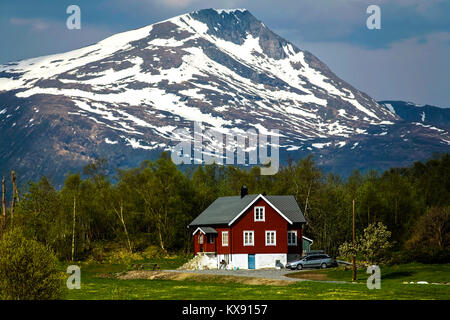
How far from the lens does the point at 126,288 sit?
185ft

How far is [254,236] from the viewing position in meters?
83.9

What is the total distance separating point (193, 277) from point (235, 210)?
18.7 m

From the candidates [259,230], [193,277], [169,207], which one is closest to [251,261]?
[259,230]

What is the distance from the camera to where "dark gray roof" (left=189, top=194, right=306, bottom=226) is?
282 ft

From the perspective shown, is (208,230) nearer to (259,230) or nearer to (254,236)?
(254,236)

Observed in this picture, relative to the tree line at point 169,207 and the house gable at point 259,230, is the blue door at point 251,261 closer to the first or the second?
the house gable at point 259,230

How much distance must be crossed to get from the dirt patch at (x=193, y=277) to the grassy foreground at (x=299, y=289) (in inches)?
40.6

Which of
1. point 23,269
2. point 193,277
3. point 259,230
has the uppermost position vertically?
point 23,269

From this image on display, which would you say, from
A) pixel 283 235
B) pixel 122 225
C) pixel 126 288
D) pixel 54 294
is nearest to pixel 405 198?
pixel 283 235

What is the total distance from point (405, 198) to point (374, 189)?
6.31 meters

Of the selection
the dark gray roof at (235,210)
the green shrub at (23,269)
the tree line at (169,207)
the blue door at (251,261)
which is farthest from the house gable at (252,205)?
the green shrub at (23,269)

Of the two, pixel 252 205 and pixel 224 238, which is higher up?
pixel 252 205

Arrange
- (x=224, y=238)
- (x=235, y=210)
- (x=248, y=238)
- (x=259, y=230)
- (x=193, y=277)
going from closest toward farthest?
(x=193, y=277) < (x=248, y=238) < (x=259, y=230) < (x=224, y=238) < (x=235, y=210)

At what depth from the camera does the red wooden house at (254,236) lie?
3290 inches
